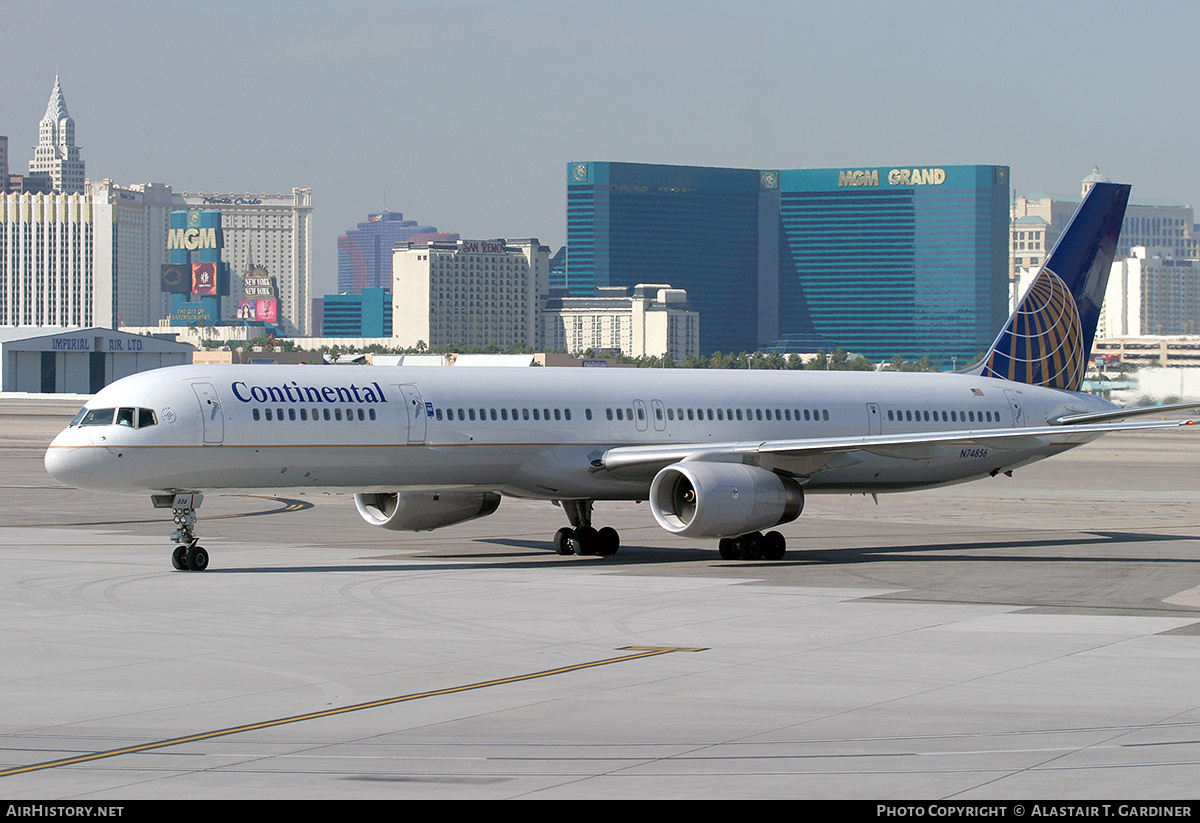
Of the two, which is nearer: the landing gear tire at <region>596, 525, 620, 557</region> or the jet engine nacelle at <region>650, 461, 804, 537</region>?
the jet engine nacelle at <region>650, 461, 804, 537</region>

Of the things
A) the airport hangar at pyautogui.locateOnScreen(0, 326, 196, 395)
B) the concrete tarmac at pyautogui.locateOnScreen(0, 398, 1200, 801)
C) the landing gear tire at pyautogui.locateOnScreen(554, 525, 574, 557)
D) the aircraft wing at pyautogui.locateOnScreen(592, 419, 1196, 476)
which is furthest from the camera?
the airport hangar at pyautogui.locateOnScreen(0, 326, 196, 395)

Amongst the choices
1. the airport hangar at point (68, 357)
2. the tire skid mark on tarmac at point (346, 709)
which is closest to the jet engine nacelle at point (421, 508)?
the tire skid mark on tarmac at point (346, 709)

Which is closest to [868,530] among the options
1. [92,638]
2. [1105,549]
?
[1105,549]

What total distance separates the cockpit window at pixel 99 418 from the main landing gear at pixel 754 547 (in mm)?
13128

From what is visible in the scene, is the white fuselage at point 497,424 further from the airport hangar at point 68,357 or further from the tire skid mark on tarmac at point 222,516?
the airport hangar at point 68,357

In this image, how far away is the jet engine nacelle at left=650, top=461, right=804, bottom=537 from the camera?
32.9 m

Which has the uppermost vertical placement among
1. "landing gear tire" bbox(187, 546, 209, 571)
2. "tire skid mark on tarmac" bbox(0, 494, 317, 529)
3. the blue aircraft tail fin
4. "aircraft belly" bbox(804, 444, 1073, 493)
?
the blue aircraft tail fin

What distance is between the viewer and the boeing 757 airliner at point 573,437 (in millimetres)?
30891

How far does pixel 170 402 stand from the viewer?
3070 cm

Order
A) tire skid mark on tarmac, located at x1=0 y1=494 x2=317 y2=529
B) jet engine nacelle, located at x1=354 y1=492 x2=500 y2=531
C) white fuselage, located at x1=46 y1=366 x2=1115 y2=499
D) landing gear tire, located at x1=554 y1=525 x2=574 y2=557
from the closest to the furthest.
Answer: white fuselage, located at x1=46 y1=366 x2=1115 y2=499 < jet engine nacelle, located at x1=354 y1=492 x2=500 y2=531 < landing gear tire, located at x1=554 y1=525 x2=574 y2=557 < tire skid mark on tarmac, located at x1=0 y1=494 x2=317 y2=529

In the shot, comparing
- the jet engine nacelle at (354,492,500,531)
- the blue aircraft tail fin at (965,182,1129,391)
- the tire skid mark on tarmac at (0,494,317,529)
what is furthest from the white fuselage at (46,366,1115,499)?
the tire skid mark on tarmac at (0,494,317,529)

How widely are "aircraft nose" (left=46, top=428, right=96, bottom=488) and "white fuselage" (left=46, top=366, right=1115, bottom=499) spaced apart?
0.09 feet

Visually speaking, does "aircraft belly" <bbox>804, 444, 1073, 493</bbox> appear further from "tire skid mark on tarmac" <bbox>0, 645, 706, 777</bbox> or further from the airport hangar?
the airport hangar

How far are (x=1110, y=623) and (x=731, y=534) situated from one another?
1070 centimetres
